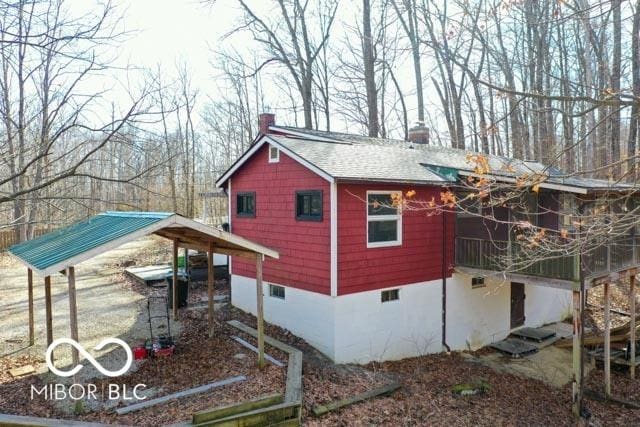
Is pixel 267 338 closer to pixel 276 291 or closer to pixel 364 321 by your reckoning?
pixel 276 291

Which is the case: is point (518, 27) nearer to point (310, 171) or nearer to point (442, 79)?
point (442, 79)

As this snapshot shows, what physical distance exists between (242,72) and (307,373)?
23124mm

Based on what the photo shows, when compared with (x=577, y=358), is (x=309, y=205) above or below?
above

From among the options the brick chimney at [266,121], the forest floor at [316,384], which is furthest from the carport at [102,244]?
the brick chimney at [266,121]

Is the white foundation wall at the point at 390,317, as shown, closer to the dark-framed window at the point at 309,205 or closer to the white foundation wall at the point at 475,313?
the white foundation wall at the point at 475,313

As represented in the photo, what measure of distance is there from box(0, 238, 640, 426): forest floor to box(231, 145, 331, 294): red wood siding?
1.48 meters

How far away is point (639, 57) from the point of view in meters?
16.4

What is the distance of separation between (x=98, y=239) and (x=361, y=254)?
5.59 metres

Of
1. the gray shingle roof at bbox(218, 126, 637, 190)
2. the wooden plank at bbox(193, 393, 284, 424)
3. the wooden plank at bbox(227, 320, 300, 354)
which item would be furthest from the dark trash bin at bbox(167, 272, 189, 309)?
the wooden plank at bbox(193, 393, 284, 424)

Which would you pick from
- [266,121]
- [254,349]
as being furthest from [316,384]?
[266,121]

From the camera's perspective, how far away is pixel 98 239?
691 cm

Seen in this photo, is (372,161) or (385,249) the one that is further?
(372,161)

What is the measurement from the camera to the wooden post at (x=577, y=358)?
30.0ft

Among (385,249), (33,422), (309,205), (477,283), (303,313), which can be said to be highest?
(309,205)
